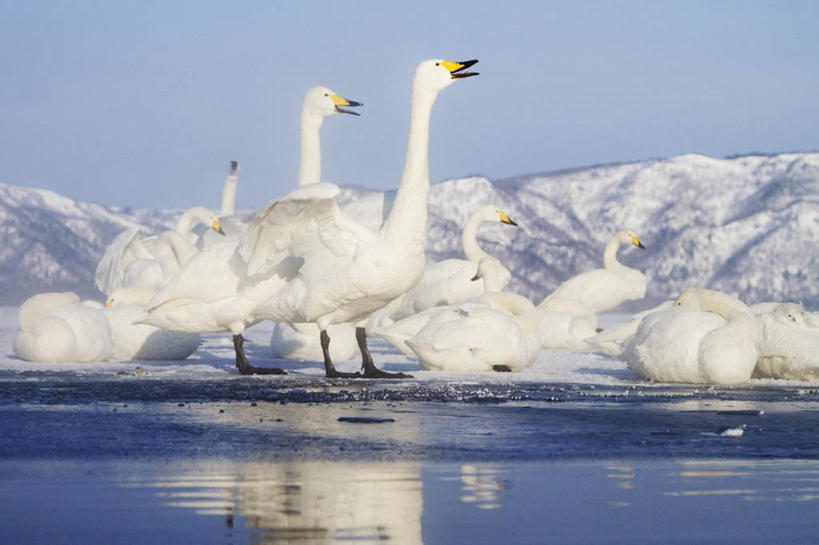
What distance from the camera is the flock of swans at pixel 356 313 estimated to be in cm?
1098

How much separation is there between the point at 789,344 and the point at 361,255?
3.95m

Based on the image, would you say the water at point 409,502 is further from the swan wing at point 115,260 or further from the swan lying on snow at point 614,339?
the swan wing at point 115,260

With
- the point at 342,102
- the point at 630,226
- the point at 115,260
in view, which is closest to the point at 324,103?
the point at 342,102

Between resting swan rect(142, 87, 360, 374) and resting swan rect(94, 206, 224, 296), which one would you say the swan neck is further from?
resting swan rect(142, 87, 360, 374)

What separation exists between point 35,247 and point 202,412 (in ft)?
108

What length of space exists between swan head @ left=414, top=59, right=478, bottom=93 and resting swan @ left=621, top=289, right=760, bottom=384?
312 centimetres

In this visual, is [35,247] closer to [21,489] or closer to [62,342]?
[62,342]

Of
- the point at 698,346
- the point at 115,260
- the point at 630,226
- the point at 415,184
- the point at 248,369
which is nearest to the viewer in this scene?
the point at 698,346

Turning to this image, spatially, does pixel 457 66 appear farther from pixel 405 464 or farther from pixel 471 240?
pixel 471 240

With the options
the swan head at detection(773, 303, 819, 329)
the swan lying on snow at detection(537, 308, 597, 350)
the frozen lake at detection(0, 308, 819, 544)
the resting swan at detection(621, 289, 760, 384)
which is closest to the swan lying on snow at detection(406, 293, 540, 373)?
the resting swan at detection(621, 289, 760, 384)

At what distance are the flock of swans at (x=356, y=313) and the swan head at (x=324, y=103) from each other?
0.06 feet

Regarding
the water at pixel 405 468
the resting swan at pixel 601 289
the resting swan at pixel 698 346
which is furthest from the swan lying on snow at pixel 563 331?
the water at pixel 405 468

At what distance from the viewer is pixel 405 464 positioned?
5.64 metres

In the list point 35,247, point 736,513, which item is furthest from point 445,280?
point 35,247
